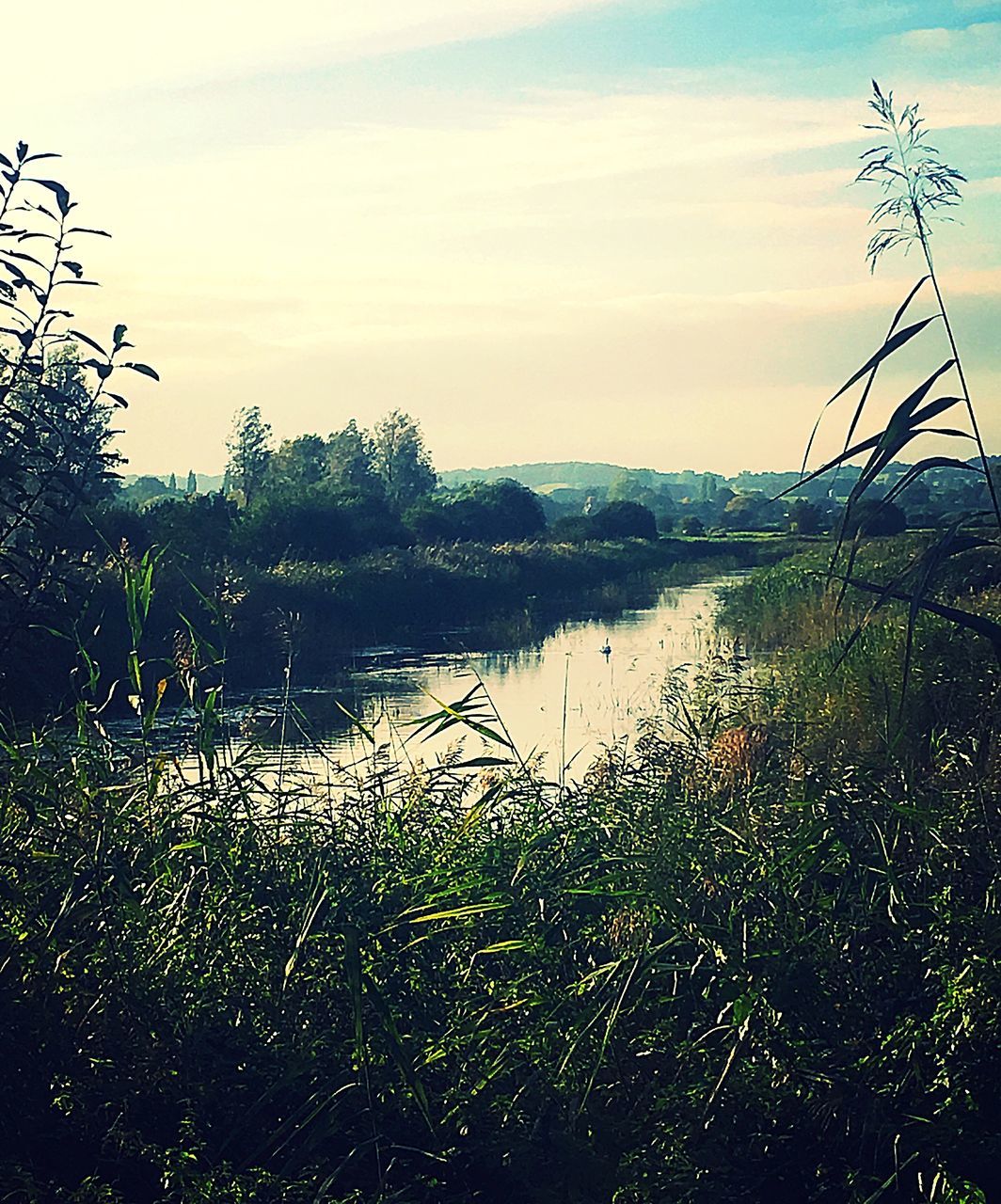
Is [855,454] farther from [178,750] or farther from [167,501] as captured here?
[167,501]

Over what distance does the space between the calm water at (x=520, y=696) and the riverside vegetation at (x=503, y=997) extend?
0.81 metres

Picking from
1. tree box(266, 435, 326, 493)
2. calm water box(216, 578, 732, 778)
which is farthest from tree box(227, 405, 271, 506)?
calm water box(216, 578, 732, 778)

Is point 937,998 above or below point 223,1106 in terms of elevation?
above

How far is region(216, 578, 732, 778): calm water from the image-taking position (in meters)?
7.05

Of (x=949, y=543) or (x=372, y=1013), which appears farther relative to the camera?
(x=372, y=1013)

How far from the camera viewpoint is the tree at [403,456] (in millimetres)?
50562

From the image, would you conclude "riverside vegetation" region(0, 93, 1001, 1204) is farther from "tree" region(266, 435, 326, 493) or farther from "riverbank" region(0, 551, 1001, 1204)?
"tree" region(266, 435, 326, 493)

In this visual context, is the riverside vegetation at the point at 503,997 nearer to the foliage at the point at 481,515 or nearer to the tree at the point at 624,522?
the foliage at the point at 481,515

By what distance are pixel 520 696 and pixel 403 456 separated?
40.4 meters

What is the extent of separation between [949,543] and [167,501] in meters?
20.9

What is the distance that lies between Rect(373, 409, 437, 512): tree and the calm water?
1212 inches

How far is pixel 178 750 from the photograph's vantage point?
4.44m

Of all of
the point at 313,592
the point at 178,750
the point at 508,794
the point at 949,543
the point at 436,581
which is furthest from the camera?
the point at 436,581

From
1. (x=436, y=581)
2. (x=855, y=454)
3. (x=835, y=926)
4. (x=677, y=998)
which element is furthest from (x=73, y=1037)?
(x=436, y=581)
